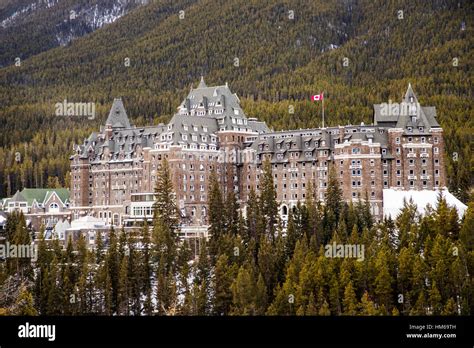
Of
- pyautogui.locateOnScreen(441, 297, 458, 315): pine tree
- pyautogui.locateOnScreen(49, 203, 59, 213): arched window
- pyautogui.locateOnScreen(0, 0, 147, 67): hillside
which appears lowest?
pyautogui.locateOnScreen(441, 297, 458, 315): pine tree

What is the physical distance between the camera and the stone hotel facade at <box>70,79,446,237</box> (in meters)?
104

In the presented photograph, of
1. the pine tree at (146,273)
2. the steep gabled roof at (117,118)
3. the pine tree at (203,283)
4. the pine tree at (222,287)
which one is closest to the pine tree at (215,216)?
the pine tree at (203,283)

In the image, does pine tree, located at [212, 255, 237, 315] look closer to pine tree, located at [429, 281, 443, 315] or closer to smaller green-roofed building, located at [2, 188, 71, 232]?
pine tree, located at [429, 281, 443, 315]

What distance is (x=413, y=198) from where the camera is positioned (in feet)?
332

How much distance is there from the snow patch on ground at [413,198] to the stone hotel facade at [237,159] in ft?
3.33

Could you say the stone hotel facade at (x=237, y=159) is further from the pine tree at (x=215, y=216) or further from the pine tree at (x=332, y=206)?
the pine tree at (x=215, y=216)

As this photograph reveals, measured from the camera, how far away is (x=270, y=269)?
75938 millimetres

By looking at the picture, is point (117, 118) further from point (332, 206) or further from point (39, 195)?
point (332, 206)

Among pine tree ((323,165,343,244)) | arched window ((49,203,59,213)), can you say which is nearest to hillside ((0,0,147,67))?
arched window ((49,203,59,213))

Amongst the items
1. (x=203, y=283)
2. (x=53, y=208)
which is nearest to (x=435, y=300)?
(x=203, y=283)

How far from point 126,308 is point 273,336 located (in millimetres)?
48642

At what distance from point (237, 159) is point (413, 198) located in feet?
89.9

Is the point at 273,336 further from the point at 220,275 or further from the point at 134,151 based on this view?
the point at 134,151

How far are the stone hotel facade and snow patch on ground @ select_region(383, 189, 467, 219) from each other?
3.33ft
